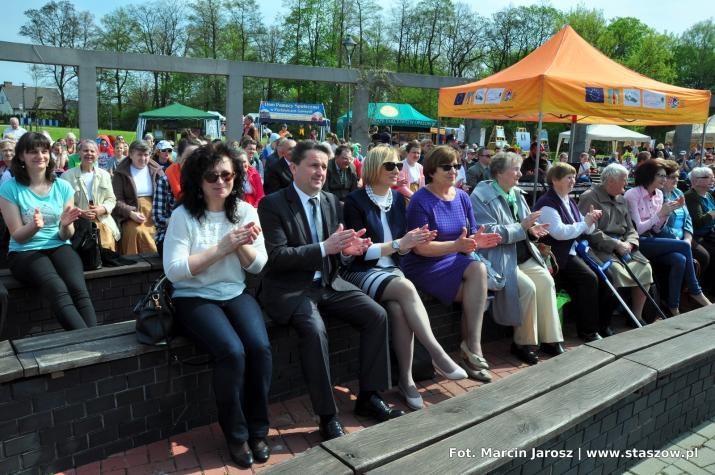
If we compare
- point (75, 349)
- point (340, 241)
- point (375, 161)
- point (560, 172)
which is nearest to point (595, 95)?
point (560, 172)

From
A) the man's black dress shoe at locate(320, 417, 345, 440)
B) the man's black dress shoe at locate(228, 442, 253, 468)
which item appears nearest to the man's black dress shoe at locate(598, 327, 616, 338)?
the man's black dress shoe at locate(320, 417, 345, 440)

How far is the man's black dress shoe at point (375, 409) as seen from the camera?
10.3 feet

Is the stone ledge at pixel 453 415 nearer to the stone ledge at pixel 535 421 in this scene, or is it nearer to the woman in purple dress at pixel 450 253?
the stone ledge at pixel 535 421

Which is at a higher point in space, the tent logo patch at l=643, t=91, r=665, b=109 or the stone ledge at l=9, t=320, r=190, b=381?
the tent logo patch at l=643, t=91, r=665, b=109

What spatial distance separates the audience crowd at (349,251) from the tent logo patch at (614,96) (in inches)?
70.9

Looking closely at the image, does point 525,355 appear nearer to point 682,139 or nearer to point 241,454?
point 241,454

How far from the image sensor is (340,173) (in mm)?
6961

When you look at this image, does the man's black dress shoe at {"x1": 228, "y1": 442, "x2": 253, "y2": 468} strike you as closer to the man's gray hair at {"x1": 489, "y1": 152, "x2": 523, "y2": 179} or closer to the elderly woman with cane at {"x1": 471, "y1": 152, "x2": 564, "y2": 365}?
the elderly woman with cane at {"x1": 471, "y1": 152, "x2": 564, "y2": 365}

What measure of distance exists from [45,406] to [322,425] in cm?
137

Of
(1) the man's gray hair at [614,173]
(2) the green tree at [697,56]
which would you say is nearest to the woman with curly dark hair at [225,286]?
(1) the man's gray hair at [614,173]

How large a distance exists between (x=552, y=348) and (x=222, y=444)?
2.74m

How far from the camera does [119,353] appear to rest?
2.71m

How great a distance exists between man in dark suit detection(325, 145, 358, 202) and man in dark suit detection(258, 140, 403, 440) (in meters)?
3.34

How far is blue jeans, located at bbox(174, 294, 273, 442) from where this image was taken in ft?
8.86
